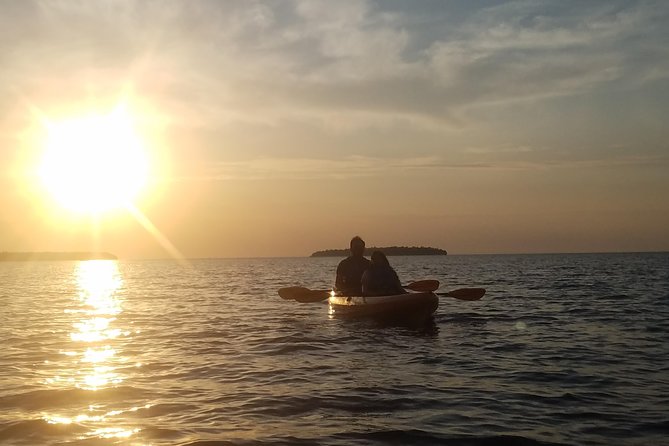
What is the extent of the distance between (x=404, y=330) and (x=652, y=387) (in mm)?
8346

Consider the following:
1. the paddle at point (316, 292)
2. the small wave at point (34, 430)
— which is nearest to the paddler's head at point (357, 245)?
the paddle at point (316, 292)

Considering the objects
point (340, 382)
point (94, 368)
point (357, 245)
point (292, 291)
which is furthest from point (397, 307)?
point (94, 368)

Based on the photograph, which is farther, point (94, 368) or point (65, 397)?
point (94, 368)

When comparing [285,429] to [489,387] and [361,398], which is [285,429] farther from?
[489,387]

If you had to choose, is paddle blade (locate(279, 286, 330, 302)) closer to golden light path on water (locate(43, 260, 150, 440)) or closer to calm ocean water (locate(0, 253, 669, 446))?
calm ocean water (locate(0, 253, 669, 446))

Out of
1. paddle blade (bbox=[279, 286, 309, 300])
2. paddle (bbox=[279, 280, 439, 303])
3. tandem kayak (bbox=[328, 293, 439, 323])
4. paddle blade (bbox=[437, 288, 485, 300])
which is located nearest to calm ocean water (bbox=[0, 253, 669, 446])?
tandem kayak (bbox=[328, 293, 439, 323])

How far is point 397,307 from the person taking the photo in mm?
18859

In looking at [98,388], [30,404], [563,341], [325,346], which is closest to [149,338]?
[325,346]

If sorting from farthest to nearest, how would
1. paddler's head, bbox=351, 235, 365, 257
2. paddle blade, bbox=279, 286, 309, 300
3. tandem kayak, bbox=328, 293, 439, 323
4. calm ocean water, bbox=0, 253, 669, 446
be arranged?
paddle blade, bbox=279, 286, 309, 300 → paddler's head, bbox=351, 235, 365, 257 → tandem kayak, bbox=328, 293, 439, 323 → calm ocean water, bbox=0, 253, 669, 446

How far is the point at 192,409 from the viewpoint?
9250 mm

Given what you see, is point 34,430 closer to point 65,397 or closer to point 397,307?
point 65,397

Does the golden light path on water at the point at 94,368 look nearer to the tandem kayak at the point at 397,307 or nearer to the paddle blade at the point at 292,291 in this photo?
the paddle blade at the point at 292,291

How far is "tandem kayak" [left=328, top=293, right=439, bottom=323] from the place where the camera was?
18.7 metres

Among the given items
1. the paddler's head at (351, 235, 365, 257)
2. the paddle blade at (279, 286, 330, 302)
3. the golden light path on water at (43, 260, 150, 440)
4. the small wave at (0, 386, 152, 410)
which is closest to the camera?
the golden light path on water at (43, 260, 150, 440)
